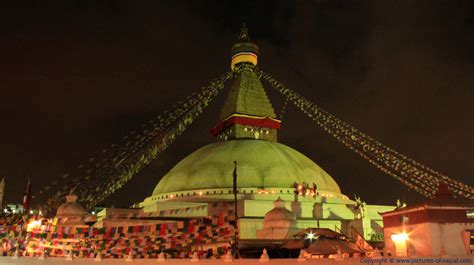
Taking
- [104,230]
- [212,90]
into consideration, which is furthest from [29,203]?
[212,90]

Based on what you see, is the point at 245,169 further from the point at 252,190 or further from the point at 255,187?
the point at 252,190

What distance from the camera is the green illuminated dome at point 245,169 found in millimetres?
34750

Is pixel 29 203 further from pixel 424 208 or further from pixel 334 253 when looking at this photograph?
pixel 424 208

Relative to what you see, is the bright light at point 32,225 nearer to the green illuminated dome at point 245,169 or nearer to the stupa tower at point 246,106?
the green illuminated dome at point 245,169

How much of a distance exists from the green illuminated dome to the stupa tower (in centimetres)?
321

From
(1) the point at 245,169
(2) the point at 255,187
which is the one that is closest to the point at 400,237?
(2) the point at 255,187

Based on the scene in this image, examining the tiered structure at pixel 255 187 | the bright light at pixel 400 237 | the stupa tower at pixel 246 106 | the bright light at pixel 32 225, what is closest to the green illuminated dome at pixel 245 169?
the tiered structure at pixel 255 187

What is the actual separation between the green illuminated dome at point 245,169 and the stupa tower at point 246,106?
3.21m

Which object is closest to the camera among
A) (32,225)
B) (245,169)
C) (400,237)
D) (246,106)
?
(400,237)

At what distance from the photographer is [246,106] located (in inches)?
1694

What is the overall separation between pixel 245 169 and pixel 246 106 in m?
9.40

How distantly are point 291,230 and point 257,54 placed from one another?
2243 cm

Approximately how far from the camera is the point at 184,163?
127 ft

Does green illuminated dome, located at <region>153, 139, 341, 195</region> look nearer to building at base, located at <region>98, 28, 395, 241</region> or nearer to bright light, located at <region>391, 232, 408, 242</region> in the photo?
building at base, located at <region>98, 28, 395, 241</region>
